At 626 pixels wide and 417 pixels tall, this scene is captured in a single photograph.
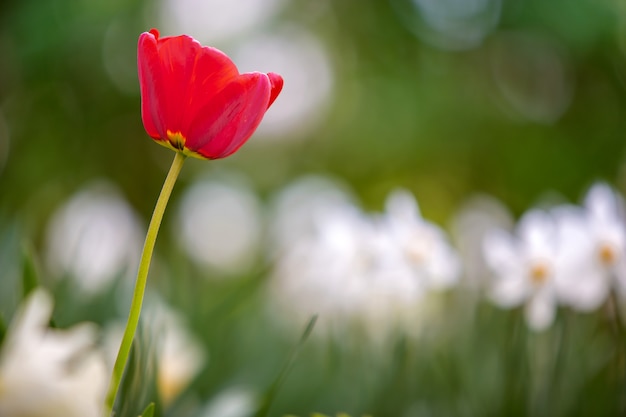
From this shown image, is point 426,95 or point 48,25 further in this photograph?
point 426,95

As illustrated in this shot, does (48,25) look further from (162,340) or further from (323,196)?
(162,340)

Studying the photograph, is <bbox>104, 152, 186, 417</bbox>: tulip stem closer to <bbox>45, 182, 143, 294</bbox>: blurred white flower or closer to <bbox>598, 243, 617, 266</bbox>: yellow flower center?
<bbox>598, 243, 617, 266</bbox>: yellow flower center

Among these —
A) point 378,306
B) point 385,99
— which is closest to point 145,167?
point 385,99

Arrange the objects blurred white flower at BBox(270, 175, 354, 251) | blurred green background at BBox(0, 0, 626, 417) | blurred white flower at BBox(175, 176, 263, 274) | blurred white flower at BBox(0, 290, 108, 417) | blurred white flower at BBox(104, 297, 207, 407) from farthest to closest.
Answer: blurred green background at BBox(0, 0, 626, 417), blurred white flower at BBox(175, 176, 263, 274), blurred white flower at BBox(270, 175, 354, 251), blurred white flower at BBox(104, 297, 207, 407), blurred white flower at BBox(0, 290, 108, 417)

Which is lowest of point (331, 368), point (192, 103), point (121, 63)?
point (121, 63)

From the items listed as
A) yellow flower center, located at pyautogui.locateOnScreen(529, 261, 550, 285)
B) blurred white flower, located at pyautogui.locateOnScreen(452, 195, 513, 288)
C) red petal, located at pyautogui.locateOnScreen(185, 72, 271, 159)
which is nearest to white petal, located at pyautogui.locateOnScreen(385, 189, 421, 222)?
yellow flower center, located at pyautogui.locateOnScreen(529, 261, 550, 285)

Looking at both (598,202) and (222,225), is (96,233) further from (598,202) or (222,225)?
(598,202)

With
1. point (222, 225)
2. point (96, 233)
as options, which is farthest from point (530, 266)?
point (222, 225)
